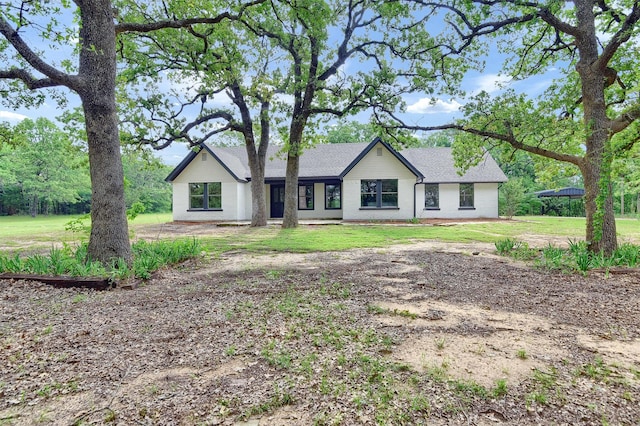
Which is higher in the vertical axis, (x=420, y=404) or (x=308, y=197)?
(x=308, y=197)

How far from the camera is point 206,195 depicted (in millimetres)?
22422

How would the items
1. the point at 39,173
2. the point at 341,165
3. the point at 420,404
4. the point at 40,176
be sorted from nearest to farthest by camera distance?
the point at 420,404
the point at 341,165
the point at 40,176
the point at 39,173

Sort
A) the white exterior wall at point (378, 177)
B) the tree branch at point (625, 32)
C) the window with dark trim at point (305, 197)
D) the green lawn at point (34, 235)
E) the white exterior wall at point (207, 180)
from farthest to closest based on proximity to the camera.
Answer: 1. the window with dark trim at point (305, 197)
2. the white exterior wall at point (207, 180)
3. the white exterior wall at point (378, 177)
4. the green lawn at point (34, 235)
5. the tree branch at point (625, 32)

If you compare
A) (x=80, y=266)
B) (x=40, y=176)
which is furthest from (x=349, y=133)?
(x=80, y=266)

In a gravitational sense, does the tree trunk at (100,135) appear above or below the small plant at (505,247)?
above

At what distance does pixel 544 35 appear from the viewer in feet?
31.3

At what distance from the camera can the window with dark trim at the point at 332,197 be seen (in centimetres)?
2303

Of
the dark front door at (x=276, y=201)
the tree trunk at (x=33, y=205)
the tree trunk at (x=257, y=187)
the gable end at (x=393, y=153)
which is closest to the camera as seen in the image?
the tree trunk at (x=257, y=187)

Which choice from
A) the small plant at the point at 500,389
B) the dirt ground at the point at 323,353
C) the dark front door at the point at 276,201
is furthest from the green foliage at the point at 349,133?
the small plant at the point at 500,389

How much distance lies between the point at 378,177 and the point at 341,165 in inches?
128

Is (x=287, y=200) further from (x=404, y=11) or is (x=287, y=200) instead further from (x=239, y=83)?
(x=404, y=11)

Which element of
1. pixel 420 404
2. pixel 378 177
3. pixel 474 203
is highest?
pixel 378 177

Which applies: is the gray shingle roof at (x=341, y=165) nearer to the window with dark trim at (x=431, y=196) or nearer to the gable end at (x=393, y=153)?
the window with dark trim at (x=431, y=196)

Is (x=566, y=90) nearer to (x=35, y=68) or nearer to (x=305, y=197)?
(x=35, y=68)
